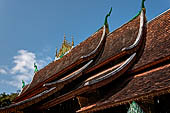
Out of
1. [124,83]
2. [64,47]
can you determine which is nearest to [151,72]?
[124,83]

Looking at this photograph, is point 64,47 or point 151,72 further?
point 64,47

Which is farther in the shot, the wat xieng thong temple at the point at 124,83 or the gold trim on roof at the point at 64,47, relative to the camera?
the gold trim on roof at the point at 64,47

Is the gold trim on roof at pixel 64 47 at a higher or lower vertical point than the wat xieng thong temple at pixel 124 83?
higher

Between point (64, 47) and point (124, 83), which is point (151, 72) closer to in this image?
point (124, 83)

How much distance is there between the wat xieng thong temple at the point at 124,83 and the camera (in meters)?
3.67

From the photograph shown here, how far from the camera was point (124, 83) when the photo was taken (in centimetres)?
482

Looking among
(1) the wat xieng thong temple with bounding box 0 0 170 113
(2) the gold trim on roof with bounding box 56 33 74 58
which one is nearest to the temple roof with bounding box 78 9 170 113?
(1) the wat xieng thong temple with bounding box 0 0 170 113

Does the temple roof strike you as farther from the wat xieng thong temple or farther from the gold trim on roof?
the gold trim on roof

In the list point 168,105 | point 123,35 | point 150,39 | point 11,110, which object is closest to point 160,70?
point 168,105

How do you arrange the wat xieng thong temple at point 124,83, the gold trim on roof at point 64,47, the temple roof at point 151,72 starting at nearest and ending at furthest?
1. the temple roof at point 151,72
2. the wat xieng thong temple at point 124,83
3. the gold trim on roof at point 64,47

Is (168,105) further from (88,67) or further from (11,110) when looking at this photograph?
(11,110)

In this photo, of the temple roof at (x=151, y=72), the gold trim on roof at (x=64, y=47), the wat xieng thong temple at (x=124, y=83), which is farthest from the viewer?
the gold trim on roof at (x=64, y=47)

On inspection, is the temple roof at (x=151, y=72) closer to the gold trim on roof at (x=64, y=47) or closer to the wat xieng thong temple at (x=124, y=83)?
the wat xieng thong temple at (x=124, y=83)

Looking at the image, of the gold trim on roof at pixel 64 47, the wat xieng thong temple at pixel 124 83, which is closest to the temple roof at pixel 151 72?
the wat xieng thong temple at pixel 124 83
